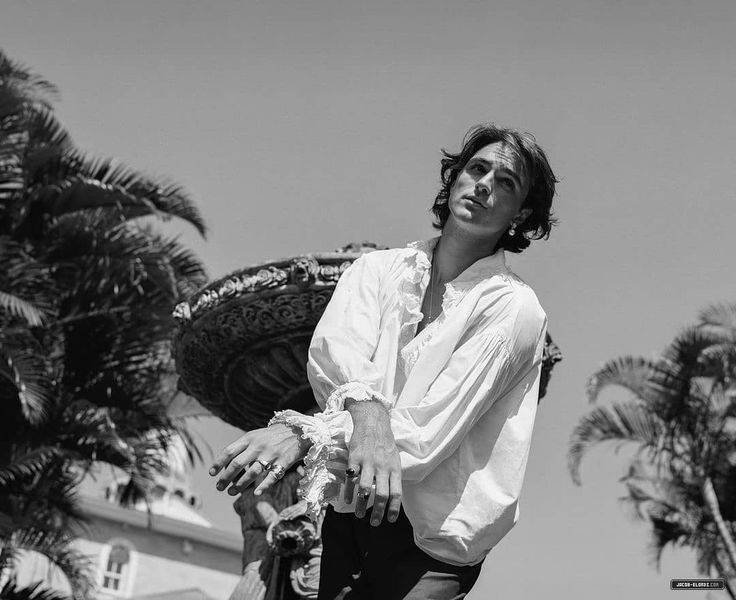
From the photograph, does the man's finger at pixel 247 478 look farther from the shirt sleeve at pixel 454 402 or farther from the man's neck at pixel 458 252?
the man's neck at pixel 458 252

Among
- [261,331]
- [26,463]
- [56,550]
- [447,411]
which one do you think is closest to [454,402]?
[447,411]

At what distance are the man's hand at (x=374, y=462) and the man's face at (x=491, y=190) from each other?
2.17 ft

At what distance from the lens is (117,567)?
118 ft

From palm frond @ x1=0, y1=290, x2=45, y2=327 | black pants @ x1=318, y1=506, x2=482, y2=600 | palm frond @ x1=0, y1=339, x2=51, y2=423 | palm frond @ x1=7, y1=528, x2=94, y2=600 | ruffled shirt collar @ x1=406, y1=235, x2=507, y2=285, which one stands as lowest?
black pants @ x1=318, y1=506, x2=482, y2=600

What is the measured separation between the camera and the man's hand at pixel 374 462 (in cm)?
200

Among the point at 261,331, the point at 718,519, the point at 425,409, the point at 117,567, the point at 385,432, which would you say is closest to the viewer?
the point at 385,432

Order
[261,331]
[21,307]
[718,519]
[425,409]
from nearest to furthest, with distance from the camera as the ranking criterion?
[425,409], [261,331], [21,307], [718,519]

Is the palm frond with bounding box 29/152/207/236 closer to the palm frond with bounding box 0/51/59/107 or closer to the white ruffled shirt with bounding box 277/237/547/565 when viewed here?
the palm frond with bounding box 0/51/59/107

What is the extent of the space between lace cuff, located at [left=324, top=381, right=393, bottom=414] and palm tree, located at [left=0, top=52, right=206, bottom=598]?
423 inches

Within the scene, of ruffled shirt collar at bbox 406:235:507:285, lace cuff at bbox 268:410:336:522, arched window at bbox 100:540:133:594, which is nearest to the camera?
lace cuff at bbox 268:410:336:522

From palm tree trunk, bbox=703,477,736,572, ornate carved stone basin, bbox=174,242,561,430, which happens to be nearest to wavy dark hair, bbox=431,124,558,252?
ornate carved stone basin, bbox=174,242,561,430

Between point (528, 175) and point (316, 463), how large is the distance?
0.95m

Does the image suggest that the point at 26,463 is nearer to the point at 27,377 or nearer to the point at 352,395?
the point at 27,377

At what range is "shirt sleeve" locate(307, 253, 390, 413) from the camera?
7.20 ft
